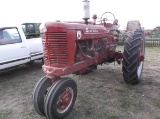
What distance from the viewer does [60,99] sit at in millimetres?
3068

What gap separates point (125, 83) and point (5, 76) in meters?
3.37

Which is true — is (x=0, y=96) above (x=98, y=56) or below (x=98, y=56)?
below

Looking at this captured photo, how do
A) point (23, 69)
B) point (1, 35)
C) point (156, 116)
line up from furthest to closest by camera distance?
point (23, 69) → point (1, 35) → point (156, 116)

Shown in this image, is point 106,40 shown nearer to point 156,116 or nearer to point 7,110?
point 156,116

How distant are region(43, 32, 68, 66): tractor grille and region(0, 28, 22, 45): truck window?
2759mm

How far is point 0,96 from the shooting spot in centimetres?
432

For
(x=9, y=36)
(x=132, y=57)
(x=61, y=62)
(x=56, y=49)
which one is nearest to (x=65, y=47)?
(x=56, y=49)

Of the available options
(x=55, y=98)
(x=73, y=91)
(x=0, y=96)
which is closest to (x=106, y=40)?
(x=73, y=91)

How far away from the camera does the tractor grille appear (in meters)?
3.08

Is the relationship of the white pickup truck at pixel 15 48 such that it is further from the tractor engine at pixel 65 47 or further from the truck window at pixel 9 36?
the tractor engine at pixel 65 47

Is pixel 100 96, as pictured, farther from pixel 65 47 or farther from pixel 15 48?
pixel 15 48

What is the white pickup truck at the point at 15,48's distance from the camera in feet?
17.6

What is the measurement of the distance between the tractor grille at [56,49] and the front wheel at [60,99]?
0.32 meters

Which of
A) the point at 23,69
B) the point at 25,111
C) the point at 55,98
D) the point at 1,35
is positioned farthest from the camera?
the point at 23,69
